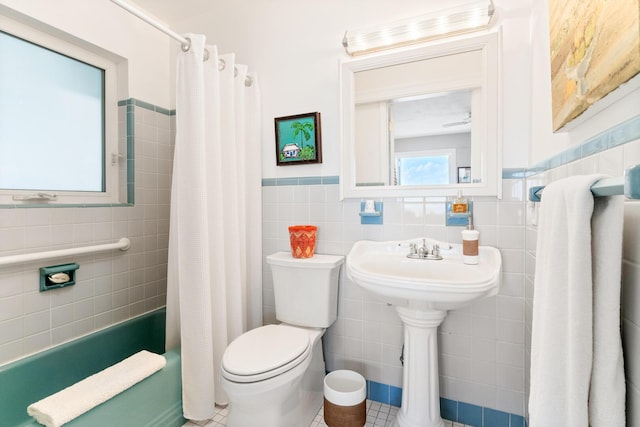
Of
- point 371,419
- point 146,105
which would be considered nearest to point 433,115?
point 371,419

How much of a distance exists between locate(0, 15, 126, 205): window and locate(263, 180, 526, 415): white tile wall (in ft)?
3.42

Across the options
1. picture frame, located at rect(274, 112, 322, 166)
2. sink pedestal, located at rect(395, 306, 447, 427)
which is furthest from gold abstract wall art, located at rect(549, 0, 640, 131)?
picture frame, located at rect(274, 112, 322, 166)

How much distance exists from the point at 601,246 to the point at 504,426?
54.1 inches

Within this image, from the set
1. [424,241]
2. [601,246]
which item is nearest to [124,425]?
[424,241]

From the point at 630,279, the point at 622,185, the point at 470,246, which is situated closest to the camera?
the point at 622,185

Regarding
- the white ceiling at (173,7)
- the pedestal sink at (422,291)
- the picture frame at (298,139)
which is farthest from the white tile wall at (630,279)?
the white ceiling at (173,7)

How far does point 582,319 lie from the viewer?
49cm

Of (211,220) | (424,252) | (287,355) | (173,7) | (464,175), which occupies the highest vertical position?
(173,7)

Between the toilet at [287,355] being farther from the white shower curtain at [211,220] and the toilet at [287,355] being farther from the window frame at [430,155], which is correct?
the window frame at [430,155]

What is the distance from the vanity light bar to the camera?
138cm

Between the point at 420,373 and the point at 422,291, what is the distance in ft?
1.62

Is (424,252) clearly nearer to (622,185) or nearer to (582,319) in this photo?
(582,319)

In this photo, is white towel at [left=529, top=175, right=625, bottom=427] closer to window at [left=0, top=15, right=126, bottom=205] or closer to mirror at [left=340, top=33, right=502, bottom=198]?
mirror at [left=340, top=33, right=502, bottom=198]

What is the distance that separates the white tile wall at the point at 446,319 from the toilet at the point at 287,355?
129mm
